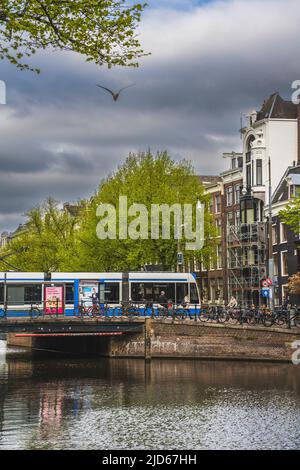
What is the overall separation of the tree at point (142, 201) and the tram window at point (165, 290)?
8.48m

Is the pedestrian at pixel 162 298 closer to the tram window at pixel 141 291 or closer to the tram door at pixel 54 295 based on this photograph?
the tram window at pixel 141 291

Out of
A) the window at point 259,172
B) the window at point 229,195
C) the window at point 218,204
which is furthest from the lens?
the window at point 218,204

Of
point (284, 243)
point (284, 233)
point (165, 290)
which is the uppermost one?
point (284, 233)

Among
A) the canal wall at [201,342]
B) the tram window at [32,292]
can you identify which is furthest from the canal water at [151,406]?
the tram window at [32,292]

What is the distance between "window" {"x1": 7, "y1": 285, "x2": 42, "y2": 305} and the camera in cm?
5591

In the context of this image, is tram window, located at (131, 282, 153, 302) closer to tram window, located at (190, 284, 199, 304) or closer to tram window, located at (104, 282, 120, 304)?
tram window, located at (104, 282, 120, 304)

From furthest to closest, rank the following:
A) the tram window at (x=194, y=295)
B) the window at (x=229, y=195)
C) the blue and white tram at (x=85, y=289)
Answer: the window at (x=229, y=195) → the tram window at (x=194, y=295) → the blue and white tram at (x=85, y=289)

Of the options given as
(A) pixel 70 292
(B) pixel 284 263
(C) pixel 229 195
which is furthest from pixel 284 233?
(A) pixel 70 292

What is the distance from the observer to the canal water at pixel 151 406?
26000 millimetres

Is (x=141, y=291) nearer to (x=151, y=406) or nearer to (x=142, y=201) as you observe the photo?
(x=142, y=201)

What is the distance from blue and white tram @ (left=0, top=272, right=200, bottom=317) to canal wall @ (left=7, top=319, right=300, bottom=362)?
2.37 m

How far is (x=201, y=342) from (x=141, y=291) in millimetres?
8377

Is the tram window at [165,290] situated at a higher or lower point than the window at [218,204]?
lower

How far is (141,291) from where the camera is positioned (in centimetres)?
5847
